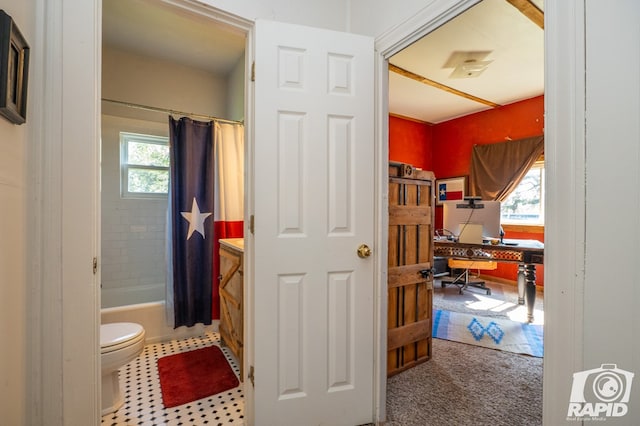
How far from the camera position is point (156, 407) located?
5.50 ft

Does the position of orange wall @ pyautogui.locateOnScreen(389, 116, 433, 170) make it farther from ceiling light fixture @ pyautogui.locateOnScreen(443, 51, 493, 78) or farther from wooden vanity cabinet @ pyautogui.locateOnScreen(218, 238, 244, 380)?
wooden vanity cabinet @ pyautogui.locateOnScreen(218, 238, 244, 380)

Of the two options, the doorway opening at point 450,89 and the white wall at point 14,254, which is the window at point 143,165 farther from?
the doorway opening at point 450,89

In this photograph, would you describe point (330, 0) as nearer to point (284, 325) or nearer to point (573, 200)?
point (573, 200)

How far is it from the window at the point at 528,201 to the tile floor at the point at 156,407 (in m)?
4.20

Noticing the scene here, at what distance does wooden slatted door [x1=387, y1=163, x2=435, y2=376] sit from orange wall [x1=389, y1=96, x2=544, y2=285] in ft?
9.36

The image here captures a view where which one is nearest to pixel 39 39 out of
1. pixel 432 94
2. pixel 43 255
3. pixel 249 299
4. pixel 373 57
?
pixel 43 255

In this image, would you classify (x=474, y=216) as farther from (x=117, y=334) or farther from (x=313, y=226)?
(x=117, y=334)

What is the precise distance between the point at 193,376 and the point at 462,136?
5.23 meters

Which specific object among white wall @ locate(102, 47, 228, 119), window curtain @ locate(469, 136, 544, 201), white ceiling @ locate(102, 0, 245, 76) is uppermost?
white ceiling @ locate(102, 0, 245, 76)

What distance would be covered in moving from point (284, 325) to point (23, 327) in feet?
3.23

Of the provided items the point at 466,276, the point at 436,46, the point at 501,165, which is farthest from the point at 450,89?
the point at 466,276

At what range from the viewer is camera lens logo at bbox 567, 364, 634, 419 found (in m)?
0.78

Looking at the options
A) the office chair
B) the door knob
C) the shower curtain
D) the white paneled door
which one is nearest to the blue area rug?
the office chair

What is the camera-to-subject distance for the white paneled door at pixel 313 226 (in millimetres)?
1405
